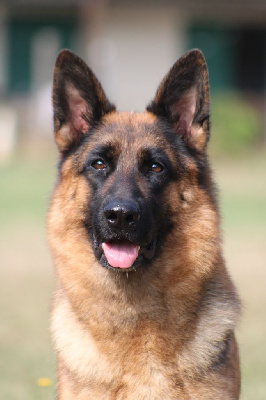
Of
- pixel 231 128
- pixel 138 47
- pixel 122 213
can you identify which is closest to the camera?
pixel 122 213

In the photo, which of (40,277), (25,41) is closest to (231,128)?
(25,41)

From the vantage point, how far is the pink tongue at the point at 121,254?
444cm

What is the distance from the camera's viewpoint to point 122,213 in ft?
14.1

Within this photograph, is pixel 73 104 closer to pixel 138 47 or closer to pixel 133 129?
pixel 133 129

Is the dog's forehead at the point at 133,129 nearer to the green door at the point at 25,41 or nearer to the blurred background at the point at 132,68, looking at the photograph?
the blurred background at the point at 132,68

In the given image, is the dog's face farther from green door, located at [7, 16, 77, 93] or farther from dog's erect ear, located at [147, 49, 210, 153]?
green door, located at [7, 16, 77, 93]

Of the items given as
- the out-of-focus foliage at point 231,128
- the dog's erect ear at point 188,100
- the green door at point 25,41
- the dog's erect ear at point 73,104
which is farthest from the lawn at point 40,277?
the green door at point 25,41

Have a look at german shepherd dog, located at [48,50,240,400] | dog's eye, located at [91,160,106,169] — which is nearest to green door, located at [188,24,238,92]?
german shepherd dog, located at [48,50,240,400]

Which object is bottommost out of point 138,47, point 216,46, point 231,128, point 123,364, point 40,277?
point 40,277

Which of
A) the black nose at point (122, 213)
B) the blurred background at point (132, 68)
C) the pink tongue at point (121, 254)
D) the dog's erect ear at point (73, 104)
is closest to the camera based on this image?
the black nose at point (122, 213)

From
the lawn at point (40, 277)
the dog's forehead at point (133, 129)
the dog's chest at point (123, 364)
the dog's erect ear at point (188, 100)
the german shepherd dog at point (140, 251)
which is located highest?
the dog's erect ear at point (188, 100)

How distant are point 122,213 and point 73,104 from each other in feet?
3.37

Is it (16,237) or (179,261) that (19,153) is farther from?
(179,261)

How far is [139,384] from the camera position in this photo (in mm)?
4359
